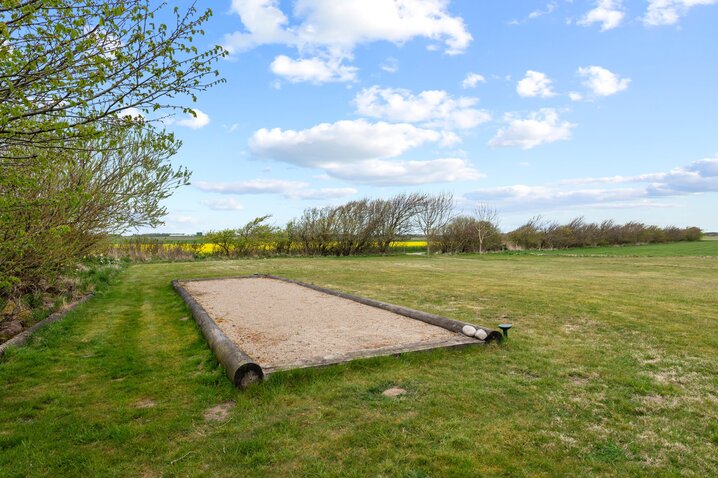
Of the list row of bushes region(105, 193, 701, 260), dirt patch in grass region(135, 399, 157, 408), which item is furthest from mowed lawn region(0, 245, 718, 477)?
row of bushes region(105, 193, 701, 260)

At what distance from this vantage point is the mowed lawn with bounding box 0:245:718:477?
3.04 m

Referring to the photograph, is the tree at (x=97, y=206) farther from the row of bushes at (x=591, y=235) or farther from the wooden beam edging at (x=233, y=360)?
the row of bushes at (x=591, y=235)

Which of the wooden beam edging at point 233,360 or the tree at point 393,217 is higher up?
the tree at point 393,217

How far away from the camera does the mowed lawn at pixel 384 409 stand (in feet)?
9.99

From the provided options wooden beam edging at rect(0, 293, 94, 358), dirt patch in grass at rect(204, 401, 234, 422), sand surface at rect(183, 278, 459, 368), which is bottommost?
dirt patch in grass at rect(204, 401, 234, 422)

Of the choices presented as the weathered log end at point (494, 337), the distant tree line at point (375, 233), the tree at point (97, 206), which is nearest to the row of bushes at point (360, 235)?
the distant tree line at point (375, 233)

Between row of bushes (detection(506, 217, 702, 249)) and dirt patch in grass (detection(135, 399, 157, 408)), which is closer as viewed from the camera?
dirt patch in grass (detection(135, 399, 157, 408))

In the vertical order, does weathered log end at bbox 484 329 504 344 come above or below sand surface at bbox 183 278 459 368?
above

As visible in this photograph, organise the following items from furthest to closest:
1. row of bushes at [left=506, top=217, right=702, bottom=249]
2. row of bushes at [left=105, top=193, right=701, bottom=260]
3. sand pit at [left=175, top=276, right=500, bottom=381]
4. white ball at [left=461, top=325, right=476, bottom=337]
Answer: row of bushes at [left=506, top=217, right=702, bottom=249] → row of bushes at [left=105, top=193, right=701, bottom=260] → white ball at [left=461, top=325, right=476, bottom=337] → sand pit at [left=175, top=276, right=500, bottom=381]

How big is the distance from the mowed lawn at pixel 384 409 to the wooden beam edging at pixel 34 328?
0.26 m

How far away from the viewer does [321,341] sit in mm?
6105

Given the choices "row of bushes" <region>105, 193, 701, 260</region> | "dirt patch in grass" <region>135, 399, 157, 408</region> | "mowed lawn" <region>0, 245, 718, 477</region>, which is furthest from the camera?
"row of bushes" <region>105, 193, 701, 260</region>

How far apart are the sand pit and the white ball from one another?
0.36 feet

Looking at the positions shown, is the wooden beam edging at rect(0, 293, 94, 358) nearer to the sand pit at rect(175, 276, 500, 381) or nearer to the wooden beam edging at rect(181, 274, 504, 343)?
the sand pit at rect(175, 276, 500, 381)
